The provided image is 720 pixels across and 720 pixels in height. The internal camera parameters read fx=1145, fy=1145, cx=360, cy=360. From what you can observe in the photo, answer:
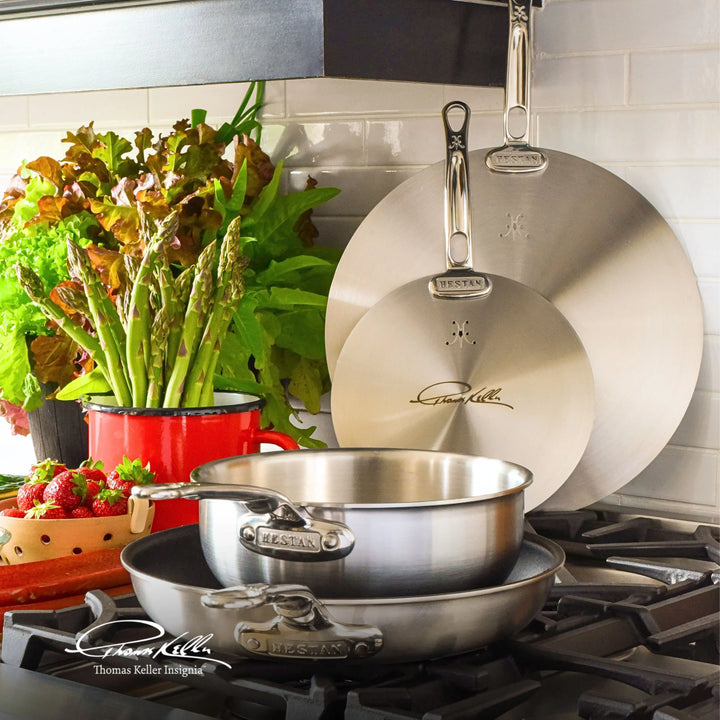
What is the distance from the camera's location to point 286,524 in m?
0.69

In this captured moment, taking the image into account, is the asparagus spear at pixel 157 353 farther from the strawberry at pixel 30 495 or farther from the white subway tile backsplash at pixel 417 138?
the white subway tile backsplash at pixel 417 138

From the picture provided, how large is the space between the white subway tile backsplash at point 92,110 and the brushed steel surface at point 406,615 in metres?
1.00

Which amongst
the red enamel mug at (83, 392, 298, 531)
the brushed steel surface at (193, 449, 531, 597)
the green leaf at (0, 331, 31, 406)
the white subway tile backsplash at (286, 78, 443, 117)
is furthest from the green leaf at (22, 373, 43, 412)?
the brushed steel surface at (193, 449, 531, 597)

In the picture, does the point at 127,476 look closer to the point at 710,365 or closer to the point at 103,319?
the point at 103,319

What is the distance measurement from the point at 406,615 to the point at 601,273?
579 millimetres

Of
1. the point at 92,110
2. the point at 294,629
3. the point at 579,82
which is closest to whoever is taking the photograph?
the point at 294,629

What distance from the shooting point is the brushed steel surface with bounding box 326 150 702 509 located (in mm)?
1151

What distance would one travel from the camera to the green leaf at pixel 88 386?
1238 mm

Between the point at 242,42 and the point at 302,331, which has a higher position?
the point at 242,42

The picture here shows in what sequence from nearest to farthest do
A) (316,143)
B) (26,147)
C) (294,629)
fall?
(294,629) → (316,143) → (26,147)

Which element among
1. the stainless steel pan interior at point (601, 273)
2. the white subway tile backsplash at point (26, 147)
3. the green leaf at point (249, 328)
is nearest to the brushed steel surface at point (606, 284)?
the stainless steel pan interior at point (601, 273)

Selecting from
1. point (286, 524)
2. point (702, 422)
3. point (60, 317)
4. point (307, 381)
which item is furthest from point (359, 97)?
point (286, 524)
